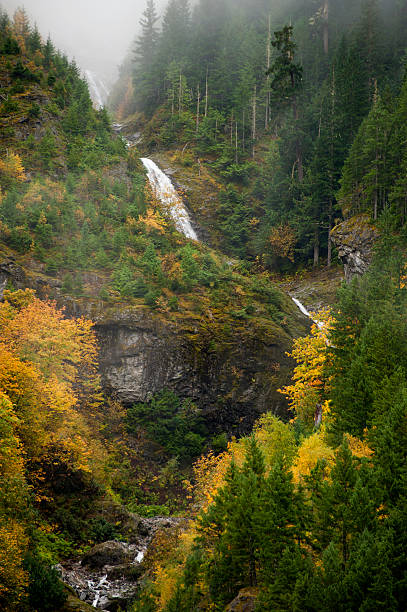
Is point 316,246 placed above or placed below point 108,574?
above

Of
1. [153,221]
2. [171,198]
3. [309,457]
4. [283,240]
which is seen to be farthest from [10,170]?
[309,457]

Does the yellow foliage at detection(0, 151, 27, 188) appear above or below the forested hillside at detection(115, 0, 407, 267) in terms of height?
below

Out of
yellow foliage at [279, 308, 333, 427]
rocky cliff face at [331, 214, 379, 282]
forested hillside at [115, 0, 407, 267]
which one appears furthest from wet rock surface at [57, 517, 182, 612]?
forested hillside at [115, 0, 407, 267]

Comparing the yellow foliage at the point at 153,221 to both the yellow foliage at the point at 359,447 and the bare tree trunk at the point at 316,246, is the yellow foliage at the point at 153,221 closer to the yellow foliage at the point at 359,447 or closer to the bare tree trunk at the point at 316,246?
the bare tree trunk at the point at 316,246

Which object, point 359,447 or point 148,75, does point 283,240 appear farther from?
point 148,75

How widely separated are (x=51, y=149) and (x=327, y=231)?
33.3m

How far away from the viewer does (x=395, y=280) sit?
26547mm

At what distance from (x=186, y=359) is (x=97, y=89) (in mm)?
116013

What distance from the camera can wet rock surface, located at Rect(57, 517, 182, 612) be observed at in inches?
813

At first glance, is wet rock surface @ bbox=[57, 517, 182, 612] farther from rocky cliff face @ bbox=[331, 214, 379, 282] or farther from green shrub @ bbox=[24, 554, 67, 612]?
rocky cliff face @ bbox=[331, 214, 379, 282]

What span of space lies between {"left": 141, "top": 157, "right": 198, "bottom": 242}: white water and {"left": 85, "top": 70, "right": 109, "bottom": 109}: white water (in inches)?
2718

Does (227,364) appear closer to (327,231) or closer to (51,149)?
(327,231)

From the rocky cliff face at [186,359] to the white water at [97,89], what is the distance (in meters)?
96.9

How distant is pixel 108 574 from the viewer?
2241cm
